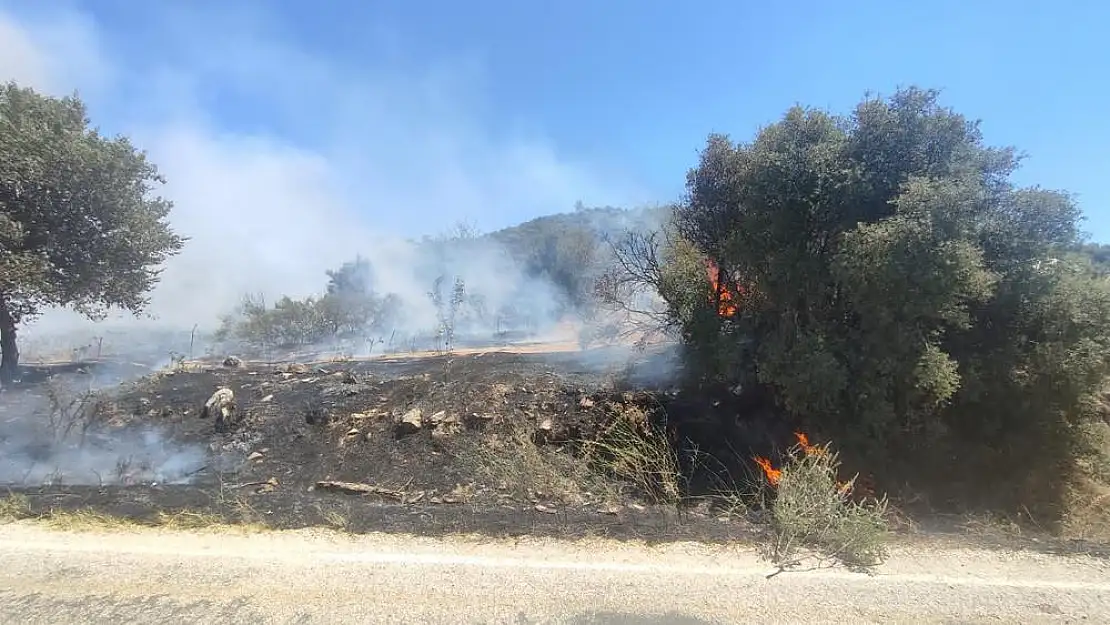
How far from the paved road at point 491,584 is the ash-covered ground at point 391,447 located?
561 millimetres

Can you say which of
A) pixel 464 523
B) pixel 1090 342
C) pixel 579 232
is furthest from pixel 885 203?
pixel 579 232

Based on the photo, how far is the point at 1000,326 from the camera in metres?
7.10

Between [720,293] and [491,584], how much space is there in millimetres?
6254

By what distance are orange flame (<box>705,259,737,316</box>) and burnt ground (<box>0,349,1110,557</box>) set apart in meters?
1.30

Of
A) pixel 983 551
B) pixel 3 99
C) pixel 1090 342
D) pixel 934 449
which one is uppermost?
pixel 3 99

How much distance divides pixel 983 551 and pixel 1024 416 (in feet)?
8.88

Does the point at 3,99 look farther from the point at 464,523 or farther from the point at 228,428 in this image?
the point at 464,523

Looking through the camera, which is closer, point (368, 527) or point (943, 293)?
point (368, 527)

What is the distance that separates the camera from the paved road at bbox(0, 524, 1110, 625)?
13.5 feet

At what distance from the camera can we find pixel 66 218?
1280cm

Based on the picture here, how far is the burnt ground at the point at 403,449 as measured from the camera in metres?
6.05

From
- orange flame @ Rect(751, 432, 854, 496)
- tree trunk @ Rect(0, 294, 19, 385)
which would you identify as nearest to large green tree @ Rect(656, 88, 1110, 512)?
orange flame @ Rect(751, 432, 854, 496)

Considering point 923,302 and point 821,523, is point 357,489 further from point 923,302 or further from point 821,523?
point 923,302

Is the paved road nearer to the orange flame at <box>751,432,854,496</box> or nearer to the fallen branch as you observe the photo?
the orange flame at <box>751,432,854,496</box>
